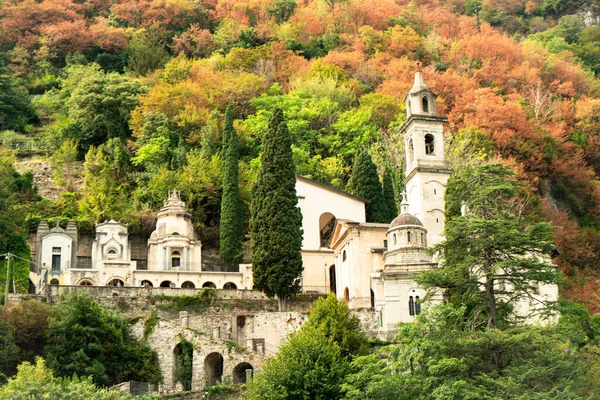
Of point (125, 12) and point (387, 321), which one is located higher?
point (125, 12)

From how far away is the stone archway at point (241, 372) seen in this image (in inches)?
1707

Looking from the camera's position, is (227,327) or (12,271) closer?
(227,327)

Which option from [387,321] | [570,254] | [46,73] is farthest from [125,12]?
[387,321]

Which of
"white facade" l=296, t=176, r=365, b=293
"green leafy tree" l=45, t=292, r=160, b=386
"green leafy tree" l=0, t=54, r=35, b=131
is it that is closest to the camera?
"green leafy tree" l=45, t=292, r=160, b=386

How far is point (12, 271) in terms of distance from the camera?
52250 mm

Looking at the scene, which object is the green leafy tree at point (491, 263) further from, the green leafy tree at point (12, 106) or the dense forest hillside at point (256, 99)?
the green leafy tree at point (12, 106)

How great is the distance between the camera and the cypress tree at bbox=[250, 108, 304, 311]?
4809 cm

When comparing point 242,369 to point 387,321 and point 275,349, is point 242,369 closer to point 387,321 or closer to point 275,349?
point 275,349

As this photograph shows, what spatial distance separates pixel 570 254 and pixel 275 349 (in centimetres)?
2517

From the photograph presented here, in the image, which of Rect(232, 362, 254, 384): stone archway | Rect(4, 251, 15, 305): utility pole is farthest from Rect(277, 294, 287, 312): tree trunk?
Rect(4, 251, 15, 305): utility pole

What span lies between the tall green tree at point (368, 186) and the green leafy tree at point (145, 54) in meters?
30.7

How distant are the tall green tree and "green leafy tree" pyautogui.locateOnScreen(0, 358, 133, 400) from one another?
2370cm

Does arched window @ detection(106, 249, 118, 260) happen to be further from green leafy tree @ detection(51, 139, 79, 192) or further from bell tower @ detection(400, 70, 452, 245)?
bell tower @ detection(400, 70, 452, 245)

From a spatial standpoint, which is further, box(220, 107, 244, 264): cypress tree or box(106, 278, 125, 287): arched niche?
box(220, 107, 244, 264): cypress tree
